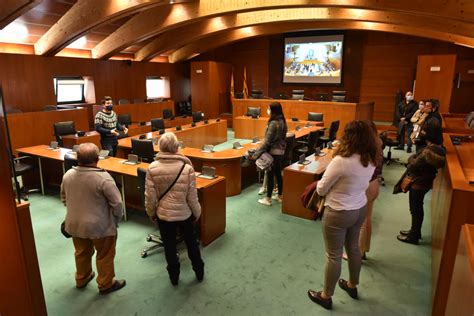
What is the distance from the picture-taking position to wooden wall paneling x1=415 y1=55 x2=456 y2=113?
338 inches

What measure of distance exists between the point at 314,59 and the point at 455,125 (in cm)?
652

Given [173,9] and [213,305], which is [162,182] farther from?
[173,9]

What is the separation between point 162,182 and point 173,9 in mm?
6886

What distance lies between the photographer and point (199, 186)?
3.56 m

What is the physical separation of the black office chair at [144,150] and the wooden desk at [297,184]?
6.70ft

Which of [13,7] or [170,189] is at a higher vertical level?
[13,7]

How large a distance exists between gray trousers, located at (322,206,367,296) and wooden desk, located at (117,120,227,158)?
14.8 ft

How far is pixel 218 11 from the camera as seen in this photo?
7574 mm

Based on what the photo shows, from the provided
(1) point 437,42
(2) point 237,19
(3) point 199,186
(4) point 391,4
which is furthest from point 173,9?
(1) point 437,42

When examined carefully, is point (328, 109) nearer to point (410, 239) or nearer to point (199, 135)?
point (199, 135)

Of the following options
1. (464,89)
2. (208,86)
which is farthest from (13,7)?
(464,89)

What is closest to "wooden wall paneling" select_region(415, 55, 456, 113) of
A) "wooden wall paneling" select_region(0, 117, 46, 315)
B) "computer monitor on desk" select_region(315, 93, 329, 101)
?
"computer monitor on desk" select_region(315, 93, 329, 101)

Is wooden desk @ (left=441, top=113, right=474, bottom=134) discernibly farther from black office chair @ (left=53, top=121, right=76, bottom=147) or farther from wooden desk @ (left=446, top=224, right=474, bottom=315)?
black office chair @ (left=53, top=121, right=76, bottom=147)

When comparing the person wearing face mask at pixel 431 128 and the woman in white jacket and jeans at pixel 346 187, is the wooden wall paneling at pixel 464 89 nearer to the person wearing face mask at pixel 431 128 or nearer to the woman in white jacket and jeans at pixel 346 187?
the person wearing face mask at pixel 431 128
